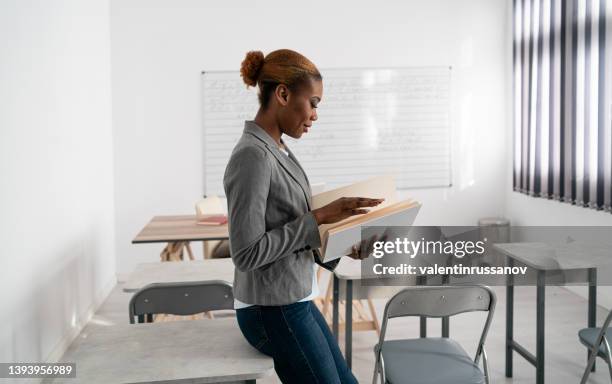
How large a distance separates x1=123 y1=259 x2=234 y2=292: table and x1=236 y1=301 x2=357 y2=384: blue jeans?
1.24m

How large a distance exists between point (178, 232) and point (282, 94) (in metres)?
2.84

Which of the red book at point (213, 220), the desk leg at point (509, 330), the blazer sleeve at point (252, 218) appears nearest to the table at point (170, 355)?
the blazer sleeve at point (252, 218)

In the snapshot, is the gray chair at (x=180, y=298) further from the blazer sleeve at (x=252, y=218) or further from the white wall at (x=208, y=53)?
the white wall at (x=208, y=53)

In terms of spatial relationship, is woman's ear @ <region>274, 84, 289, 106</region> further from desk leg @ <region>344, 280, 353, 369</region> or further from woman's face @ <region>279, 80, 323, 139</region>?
desk leg @ <region>344, 280, 353, 369</region>

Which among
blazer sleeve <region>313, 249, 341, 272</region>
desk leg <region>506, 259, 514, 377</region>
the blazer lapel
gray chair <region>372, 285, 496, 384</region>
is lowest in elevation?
desk leg <region>506, 259, 514, 377</region>

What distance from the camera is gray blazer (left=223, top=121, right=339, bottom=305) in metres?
1.44

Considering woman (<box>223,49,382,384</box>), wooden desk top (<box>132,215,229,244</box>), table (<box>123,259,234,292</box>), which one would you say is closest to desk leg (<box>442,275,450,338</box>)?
table (<box>123,259,234,292</box>)

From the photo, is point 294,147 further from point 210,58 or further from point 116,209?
point 116,209

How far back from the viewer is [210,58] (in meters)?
5.91

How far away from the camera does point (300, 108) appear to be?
1.55 meters

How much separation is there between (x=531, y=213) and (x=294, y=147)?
227cm

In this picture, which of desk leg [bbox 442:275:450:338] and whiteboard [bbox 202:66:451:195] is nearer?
desk leg [bbox 442:275:450:338]

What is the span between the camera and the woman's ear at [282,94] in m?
1.53

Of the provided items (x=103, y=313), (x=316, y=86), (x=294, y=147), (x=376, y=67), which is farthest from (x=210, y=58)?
(x=316, y=86)
